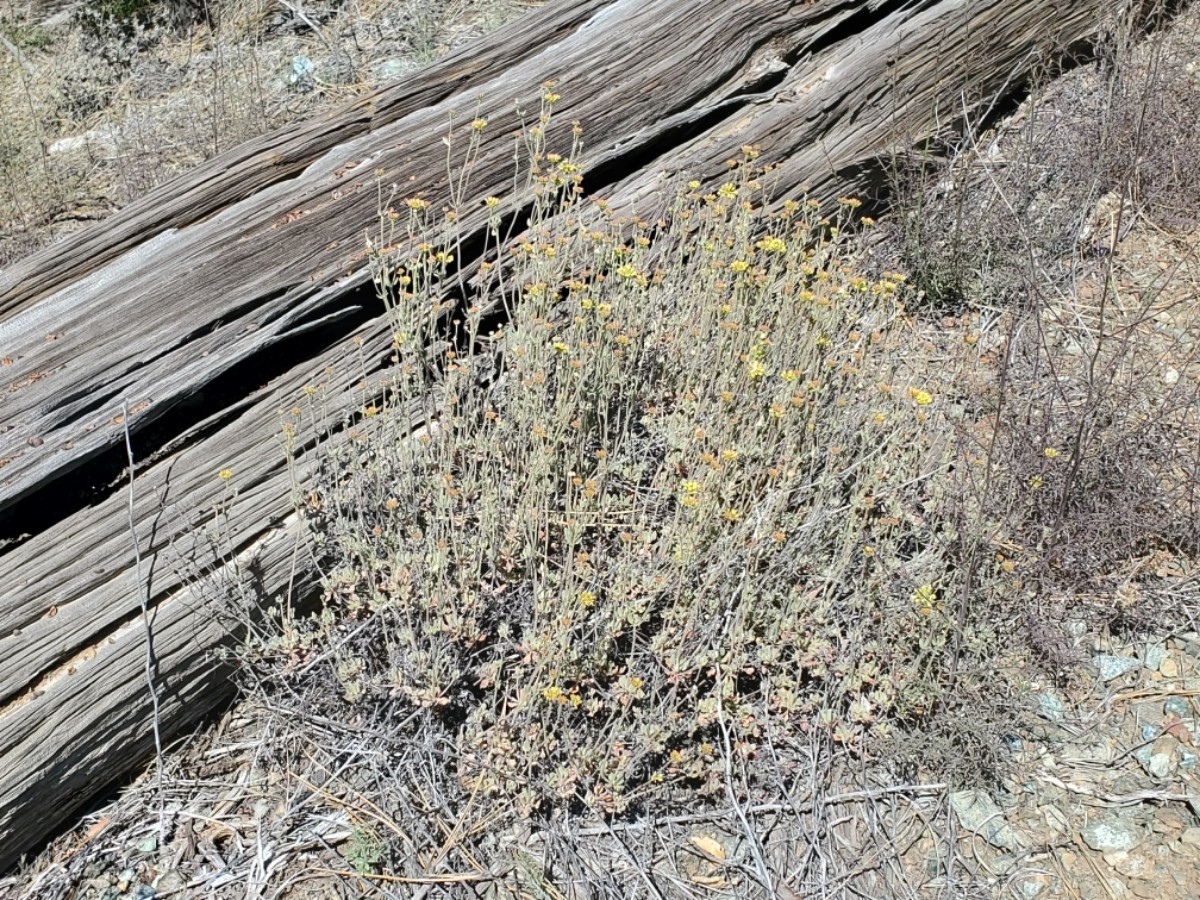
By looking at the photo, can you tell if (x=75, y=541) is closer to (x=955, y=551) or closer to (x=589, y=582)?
(x=589, y=582)

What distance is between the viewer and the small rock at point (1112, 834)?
2527 millimetres

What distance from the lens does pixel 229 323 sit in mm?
3012

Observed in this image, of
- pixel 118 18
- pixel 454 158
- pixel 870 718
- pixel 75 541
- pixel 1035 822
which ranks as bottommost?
pixel 1035 822

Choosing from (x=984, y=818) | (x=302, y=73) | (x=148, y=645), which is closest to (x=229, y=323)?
(x=148, y=645)

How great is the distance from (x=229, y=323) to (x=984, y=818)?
2659mm

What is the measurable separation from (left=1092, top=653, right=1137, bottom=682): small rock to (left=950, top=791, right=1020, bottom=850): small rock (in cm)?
59

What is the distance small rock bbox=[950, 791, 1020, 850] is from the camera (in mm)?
2568

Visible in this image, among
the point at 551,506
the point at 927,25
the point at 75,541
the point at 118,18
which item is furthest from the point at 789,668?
the point at 118,18

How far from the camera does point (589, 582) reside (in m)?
2.78

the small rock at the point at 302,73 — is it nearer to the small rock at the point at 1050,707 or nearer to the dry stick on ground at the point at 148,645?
the dry stick on ground at the point at 148,645

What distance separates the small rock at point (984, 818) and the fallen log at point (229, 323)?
79.6 inches

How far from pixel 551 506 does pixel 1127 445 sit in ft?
6.30

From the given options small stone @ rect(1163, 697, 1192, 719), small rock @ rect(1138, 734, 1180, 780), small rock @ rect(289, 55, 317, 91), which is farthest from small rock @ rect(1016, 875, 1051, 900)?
small rock @ rect(289, 55, 317, 91)

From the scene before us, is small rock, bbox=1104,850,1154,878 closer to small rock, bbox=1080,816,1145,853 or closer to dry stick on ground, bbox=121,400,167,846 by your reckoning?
small rock, bbox=1080,816,1145,853
